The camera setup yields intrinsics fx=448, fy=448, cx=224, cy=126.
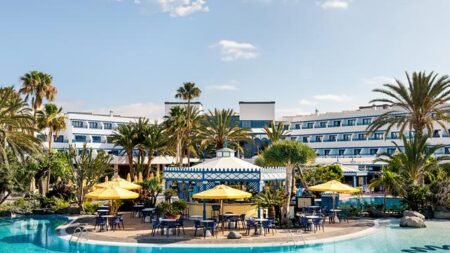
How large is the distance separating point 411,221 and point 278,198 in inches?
317

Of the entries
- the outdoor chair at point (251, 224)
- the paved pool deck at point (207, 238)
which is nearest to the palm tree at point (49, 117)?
the paved pool deck at point (207, 238)

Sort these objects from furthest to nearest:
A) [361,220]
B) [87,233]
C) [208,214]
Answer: [361,220], [208,214], [87,233]

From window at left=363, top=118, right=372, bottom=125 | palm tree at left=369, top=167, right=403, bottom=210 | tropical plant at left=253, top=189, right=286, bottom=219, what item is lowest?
tropical plant at left=253, top=189, right=286, bottom=219

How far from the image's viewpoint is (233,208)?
90.5 ft

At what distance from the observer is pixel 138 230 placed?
24875 mm

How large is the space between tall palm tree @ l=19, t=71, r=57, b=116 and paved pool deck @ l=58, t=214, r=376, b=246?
80.0 feet

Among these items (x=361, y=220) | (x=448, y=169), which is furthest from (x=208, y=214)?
(x=448, y=169)

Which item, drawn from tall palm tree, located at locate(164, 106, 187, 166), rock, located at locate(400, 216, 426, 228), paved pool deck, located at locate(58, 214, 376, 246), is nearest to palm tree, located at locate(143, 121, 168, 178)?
tall palm tree, located at locate(164, 106, 187, 166)

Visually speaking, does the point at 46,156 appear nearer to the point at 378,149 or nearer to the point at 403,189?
the point at 403,189

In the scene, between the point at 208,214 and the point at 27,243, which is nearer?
the point at 27,243

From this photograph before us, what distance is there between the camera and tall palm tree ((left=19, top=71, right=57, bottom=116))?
153 ft

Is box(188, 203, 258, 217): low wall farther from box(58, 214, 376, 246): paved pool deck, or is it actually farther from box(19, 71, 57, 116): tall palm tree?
box(19, 71, 57, 116): tall palm tree

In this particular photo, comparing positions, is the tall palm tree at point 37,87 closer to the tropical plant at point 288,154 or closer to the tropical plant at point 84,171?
the tropical plant at point 84,171

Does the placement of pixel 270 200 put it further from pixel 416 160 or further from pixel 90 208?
pixel 90 208
